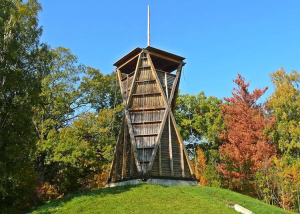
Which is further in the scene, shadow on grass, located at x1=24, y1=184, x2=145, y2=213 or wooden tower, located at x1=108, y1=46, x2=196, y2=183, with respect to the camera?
wooden tower, located at x1=108, y1=46, x2=196, y2=183

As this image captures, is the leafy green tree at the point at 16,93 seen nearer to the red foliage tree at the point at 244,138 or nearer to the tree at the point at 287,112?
the red foliage tree at the point at 244,138

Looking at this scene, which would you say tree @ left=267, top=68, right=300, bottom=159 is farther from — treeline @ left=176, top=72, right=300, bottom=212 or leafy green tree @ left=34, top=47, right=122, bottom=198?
leafy green tree @ left=34, top=47, right=122, bottom=198

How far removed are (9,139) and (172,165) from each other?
9652 mm

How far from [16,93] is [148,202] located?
786 centimetres

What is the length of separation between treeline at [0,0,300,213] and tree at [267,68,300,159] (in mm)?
86

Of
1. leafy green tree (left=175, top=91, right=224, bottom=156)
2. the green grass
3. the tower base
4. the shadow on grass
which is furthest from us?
leafy green tree (left=175, top=91, right=224, bottom=156)

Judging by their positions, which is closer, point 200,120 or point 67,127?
point 67,127

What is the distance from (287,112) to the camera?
1049 inches

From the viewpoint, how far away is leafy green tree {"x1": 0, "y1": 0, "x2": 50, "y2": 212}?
12.6m

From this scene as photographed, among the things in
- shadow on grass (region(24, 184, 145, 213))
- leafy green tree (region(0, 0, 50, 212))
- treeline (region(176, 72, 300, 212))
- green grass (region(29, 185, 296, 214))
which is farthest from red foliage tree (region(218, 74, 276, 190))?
leafy green tree (region(0, 0, 50, 212))

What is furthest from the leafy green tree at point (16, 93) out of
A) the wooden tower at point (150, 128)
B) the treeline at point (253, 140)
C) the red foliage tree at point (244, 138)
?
the red foliage tree at point (244, 138)

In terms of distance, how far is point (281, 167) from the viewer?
65.6 ft

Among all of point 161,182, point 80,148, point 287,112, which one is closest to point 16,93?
point 80,148

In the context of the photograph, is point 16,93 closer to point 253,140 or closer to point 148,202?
point 148,202
